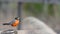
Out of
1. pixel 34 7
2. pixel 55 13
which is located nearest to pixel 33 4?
pixel 34 7

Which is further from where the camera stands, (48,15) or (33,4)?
(33,4)

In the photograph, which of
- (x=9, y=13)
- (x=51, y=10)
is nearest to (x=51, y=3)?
(x=51, y=10)

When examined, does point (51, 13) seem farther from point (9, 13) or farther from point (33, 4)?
point (9, 13)

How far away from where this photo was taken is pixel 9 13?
14.6 ft

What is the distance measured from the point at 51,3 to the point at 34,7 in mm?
488

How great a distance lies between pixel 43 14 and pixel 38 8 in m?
0.22

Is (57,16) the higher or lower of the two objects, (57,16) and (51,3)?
the lower

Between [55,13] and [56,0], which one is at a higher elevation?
[56,0]

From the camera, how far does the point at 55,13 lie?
4219 millimetres

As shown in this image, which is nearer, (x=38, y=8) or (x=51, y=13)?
(x=51, y=13)

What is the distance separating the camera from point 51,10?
4098 mm

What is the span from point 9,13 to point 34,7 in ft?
2.24

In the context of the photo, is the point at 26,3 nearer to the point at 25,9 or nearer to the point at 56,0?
the point at 25,9

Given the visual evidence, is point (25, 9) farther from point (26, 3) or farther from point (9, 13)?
point (9, 13)
